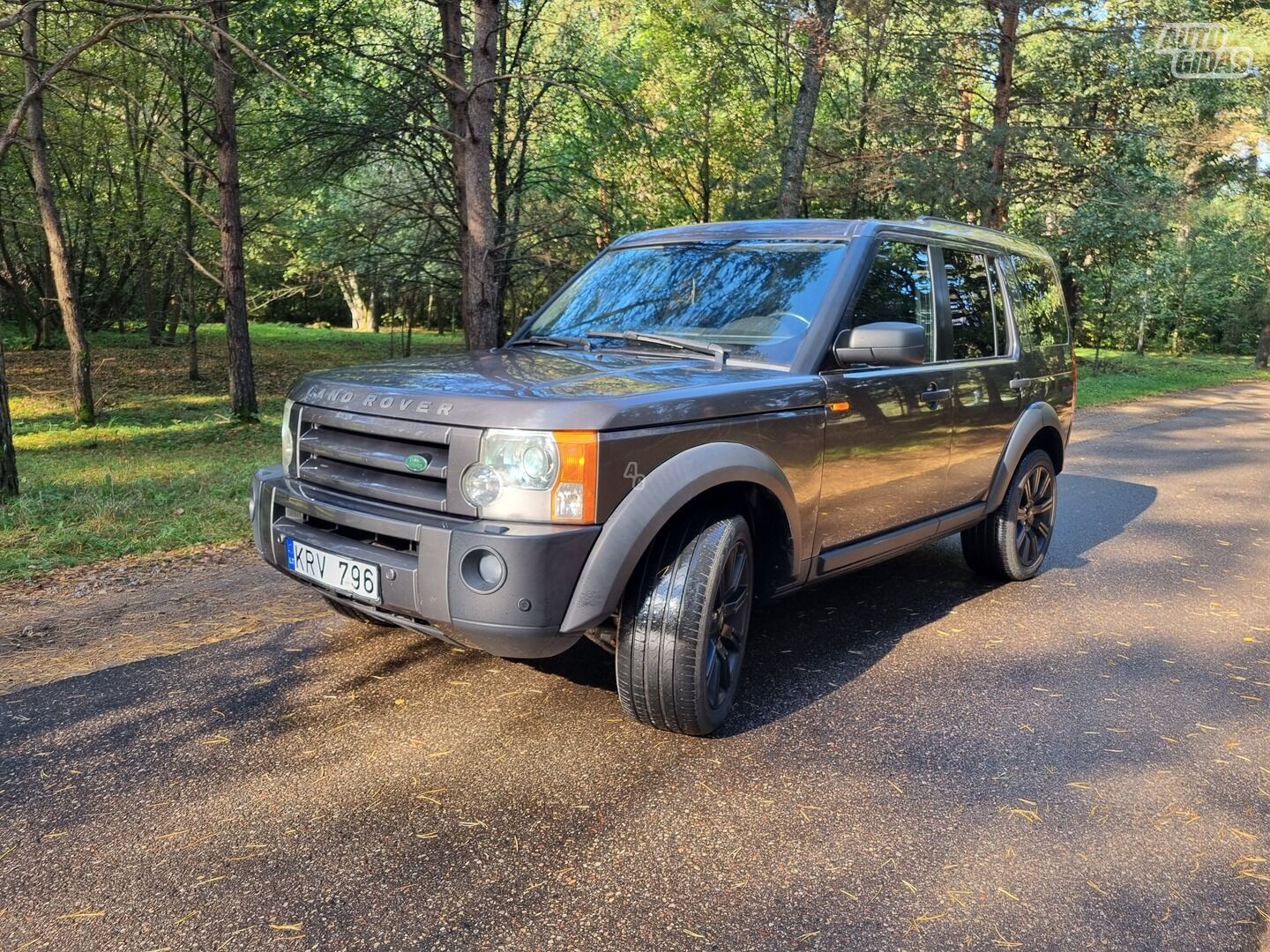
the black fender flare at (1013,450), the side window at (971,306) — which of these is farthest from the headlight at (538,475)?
the black fender flare at (1013,450)

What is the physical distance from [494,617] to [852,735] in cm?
148

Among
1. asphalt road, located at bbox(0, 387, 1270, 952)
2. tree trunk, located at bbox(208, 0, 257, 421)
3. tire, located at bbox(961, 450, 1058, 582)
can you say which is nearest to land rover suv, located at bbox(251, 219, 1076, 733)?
tire, located at bbox(961, 450, 1058, 582)

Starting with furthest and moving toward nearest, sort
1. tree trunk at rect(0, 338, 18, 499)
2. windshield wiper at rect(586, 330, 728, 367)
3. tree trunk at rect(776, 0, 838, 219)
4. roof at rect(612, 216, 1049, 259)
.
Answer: tree trunk at rect(776, 0, 838, 219) → tree trunk at rect(0, 338, 18, 499) → roof at rect(612, 216, 1049, 259) → windshield wiper at rect(586, 330, 728, 367)

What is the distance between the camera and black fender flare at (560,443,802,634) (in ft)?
9.52

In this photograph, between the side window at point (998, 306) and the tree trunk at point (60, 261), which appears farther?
the tree trunk at point (60, 261)

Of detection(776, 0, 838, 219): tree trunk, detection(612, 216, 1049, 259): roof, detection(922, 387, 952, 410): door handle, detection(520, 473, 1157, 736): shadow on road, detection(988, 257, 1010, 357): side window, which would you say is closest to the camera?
detection(520, 473, 1157, 736): shadow on road

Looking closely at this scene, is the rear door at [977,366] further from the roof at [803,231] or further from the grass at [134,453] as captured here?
the grass at [134,453]

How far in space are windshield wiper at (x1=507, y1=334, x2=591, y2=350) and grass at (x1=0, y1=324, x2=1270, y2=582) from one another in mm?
3130

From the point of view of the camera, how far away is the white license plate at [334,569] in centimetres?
308

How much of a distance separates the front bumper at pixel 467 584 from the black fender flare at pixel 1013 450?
3.05 metres

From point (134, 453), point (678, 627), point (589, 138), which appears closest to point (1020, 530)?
point (678, 627)

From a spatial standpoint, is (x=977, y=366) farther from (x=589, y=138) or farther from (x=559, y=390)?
(x=589, y=138)

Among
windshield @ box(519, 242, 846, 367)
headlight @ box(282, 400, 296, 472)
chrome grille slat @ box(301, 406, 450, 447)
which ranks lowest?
headlight @ box(282, 400, 296, 472)

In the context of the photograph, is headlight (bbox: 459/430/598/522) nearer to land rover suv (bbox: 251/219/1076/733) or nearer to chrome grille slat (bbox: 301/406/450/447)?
land rover suv (bbox: 251/219/1076/733)
